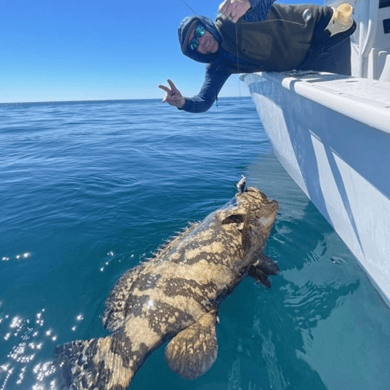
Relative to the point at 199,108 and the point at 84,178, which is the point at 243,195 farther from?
the point at 84,178

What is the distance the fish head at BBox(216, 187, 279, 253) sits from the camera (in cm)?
354

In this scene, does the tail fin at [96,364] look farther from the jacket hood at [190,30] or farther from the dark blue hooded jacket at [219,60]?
the jacket hood at [190,30]

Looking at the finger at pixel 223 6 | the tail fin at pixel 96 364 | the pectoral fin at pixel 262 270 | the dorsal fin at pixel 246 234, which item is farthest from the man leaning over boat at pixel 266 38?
the tail fin at pixel 96 364

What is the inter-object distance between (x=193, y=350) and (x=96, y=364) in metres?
0.98

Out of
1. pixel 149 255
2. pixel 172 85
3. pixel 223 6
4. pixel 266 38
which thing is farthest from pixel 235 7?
pixel 149 255

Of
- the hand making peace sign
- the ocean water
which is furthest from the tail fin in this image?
the hand making peace sign

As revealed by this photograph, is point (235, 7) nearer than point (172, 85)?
Yes

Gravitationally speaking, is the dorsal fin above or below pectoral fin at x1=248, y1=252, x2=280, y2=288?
above

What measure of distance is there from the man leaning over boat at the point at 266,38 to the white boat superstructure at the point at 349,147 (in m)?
0.51

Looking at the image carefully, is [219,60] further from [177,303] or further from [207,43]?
[177,303]

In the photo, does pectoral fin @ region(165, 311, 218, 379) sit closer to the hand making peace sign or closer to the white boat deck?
the white boat deck

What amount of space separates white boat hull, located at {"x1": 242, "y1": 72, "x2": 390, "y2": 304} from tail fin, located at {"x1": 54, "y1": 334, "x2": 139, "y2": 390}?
2952mm

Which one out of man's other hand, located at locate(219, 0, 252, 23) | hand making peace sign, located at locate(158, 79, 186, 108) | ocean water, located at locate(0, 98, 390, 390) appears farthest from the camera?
hand making peace sign, located at locate(158, 79, 186, 108)

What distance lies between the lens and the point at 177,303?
288 cm
